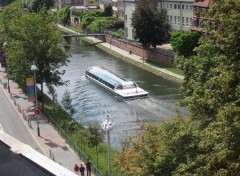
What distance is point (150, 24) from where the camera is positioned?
60812mm

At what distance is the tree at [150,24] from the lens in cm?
6091

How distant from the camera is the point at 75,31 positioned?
319 ft

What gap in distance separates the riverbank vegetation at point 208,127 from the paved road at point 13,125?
10755 mm

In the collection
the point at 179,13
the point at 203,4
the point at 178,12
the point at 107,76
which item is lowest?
the point at 107,76

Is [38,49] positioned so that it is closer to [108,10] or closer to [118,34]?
[118,34]

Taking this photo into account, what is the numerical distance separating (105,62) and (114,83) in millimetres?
17374

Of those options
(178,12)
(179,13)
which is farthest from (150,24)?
(178,12)

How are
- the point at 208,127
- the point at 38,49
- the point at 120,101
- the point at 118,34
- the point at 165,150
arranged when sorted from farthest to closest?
the point at 118,34
the point at 120,101
the point at 38,49
the point at 208,127
the point at 165,150

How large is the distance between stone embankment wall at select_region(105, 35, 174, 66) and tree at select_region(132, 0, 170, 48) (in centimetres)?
145

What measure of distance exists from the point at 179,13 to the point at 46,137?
4209 cm

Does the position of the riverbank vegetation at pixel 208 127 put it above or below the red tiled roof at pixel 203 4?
below

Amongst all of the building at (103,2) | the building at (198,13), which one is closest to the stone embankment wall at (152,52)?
the building at (198,13)

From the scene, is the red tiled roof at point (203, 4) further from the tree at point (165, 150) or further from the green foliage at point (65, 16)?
the green foliage at point (65, 16)

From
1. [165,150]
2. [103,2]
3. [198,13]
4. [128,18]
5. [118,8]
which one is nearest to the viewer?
[165,150]
